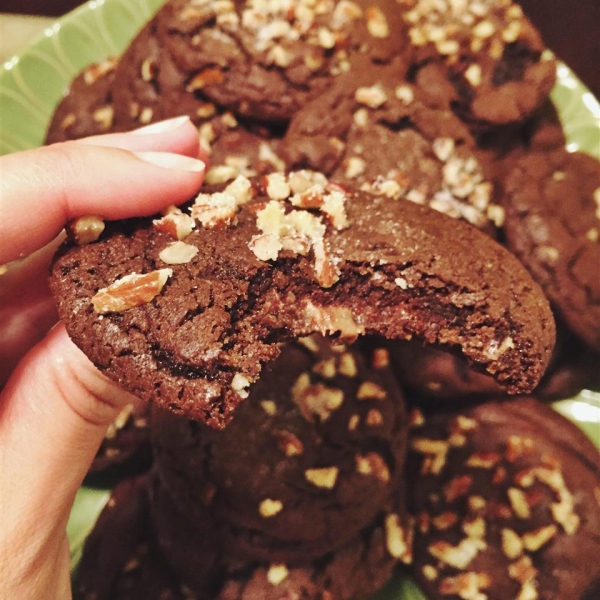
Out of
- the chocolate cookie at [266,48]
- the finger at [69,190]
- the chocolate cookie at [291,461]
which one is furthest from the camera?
the chocolate cookie at [266,48]

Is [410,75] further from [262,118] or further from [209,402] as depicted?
[209,402]

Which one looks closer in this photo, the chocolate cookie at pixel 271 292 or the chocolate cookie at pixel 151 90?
the chocolate cookie at pixel 271 292

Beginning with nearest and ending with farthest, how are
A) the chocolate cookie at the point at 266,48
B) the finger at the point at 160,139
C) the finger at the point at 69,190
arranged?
1. the finger at the point at 69,190
2. the finger at the point at 160,139
3. the chocolate cookie at the point at 266,48

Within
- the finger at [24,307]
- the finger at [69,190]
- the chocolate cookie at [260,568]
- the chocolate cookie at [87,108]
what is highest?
the finger at [69,190]

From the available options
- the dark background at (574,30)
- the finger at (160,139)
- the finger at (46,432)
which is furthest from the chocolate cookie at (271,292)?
the dark background at (574,30)

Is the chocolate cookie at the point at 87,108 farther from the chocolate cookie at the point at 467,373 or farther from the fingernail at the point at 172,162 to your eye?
the chocolate cookie at the point at 467,373

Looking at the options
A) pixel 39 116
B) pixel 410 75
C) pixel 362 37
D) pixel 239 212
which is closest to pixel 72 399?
pixel 239 212

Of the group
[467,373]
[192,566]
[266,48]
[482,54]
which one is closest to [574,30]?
[482,54]
